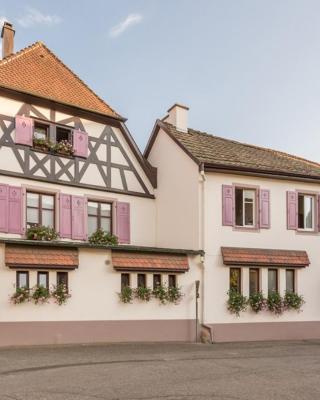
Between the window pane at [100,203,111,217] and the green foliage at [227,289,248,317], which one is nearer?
the green foliage at [227,289,248,317]

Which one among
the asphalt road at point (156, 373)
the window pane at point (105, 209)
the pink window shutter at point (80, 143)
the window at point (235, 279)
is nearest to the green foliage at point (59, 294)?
the asphalt road at point (156, 373)

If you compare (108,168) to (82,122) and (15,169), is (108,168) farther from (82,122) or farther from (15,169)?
(15,169)

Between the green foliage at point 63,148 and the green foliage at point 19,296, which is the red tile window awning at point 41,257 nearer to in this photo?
the green foliage at point 19,296

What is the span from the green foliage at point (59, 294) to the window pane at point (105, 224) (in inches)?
183

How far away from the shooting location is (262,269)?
18984mm

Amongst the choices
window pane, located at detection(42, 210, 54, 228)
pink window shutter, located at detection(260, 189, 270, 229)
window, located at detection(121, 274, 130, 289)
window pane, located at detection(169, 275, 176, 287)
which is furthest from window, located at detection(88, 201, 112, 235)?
pink window shutter, located at detection(260, 189, 270, 229)

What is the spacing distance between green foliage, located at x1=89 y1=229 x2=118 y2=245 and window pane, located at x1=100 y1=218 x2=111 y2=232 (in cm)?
55

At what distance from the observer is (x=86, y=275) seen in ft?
51.6

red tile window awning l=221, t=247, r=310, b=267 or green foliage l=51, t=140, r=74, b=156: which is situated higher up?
green foliage l=51, t=140, r=74, b=156

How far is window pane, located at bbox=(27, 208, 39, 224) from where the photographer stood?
17.7m

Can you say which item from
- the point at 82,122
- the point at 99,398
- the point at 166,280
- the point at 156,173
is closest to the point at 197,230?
the point at 166,280

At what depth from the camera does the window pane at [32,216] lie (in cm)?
1766

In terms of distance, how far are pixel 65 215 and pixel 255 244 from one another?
23.3 feet

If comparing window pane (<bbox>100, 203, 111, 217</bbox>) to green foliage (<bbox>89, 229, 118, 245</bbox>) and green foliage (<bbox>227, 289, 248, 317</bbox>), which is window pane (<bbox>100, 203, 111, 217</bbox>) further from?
green foliage (<bbox>227, 289, 248, 317</bbox>)
